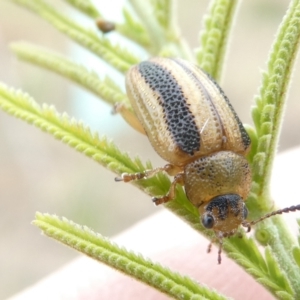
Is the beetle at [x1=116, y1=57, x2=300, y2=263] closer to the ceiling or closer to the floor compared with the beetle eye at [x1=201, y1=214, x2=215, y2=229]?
closer to the ceiling

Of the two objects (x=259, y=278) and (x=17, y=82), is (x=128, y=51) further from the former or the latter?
(x=17, y=82)

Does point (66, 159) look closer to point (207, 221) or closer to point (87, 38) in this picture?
point (87, 38)

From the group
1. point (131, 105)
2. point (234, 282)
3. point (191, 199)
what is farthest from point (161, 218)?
point (191, 199)

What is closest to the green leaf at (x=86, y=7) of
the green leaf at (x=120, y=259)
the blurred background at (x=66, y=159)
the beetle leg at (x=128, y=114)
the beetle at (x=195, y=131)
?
the beetle at (x=195, y=131)

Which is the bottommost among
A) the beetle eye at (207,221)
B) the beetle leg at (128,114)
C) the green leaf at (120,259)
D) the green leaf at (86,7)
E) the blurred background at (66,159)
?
the green leaf at (120,259)

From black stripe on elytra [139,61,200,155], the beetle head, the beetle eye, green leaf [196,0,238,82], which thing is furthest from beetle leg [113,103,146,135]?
the beetle eye

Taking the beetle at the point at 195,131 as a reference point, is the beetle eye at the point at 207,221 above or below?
below

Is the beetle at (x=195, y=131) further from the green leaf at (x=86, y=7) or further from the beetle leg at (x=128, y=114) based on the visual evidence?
the green leaf at (x=86, y=7)

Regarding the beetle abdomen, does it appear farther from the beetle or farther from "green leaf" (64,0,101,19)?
"green leaf" (64,0,101,19)
